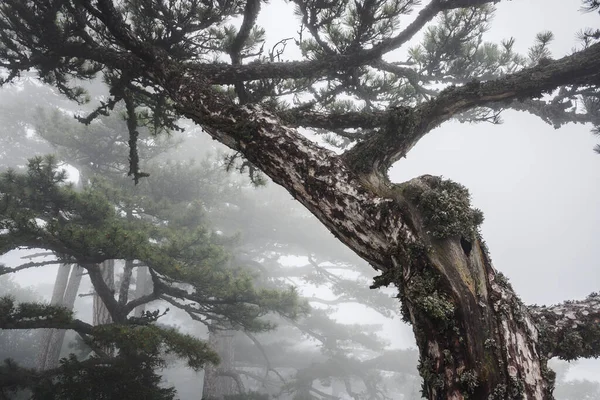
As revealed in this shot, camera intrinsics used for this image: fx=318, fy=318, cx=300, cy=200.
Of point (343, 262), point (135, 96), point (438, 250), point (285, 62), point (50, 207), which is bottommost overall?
point (438, 250)

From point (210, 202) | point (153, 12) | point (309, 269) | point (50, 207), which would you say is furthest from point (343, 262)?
point (153, 12)

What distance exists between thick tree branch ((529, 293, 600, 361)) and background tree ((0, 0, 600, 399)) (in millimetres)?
11

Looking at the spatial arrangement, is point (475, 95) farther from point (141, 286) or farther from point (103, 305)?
point (141, 286)

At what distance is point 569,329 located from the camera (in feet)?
7.73

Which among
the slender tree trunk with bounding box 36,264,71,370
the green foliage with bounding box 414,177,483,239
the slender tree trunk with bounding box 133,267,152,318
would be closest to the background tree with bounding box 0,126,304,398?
the green foliage with bounding box 414,177,483,239

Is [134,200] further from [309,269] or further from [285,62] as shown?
[309,269]

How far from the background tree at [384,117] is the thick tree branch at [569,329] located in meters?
0.01

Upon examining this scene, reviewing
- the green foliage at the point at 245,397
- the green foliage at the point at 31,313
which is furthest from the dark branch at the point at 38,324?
the green foliage at the point at 245,397

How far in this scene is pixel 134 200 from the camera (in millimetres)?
11289

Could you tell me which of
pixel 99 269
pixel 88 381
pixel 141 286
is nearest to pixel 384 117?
pixel 88 381

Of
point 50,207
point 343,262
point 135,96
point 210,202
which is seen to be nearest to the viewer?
point 135,96

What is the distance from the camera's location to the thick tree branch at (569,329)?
228 cm

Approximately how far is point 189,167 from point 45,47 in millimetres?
12332

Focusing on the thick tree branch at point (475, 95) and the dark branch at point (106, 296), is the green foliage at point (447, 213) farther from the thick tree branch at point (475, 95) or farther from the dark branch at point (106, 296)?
the dark branch at point (106, 296)
